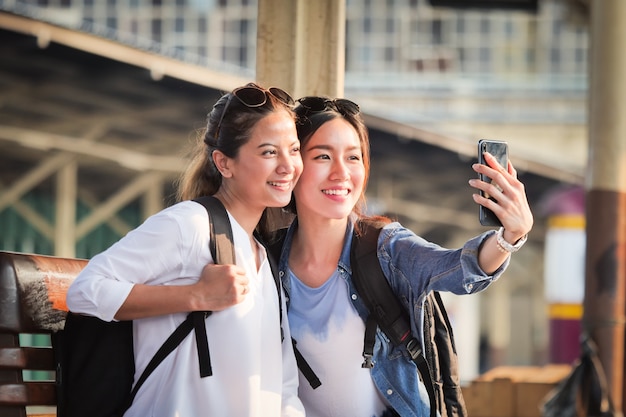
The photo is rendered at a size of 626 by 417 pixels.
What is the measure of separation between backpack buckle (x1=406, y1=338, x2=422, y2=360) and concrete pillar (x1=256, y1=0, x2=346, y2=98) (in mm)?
1547

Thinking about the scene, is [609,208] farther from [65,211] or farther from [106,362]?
[65,211]

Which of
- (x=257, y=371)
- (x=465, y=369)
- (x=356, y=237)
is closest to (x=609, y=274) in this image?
(x=356, y=237)

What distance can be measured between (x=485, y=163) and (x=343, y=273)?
0.69 m

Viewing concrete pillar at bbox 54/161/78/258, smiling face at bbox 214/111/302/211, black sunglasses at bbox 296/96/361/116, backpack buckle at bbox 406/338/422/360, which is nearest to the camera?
smiling face at bbox 214/111/302/211

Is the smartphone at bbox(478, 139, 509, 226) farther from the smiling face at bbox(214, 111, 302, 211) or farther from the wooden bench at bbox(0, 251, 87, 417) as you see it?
the wooden bench at bbox(0, 251, 87, 417)

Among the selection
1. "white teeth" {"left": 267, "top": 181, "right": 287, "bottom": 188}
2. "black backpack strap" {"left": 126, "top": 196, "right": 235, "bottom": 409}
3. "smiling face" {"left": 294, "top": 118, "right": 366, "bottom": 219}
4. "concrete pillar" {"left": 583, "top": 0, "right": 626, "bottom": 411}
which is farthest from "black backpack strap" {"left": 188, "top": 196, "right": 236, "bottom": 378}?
"concrete pillar" {"left": 583, "top": 0, "right": 626, "bottom": 411}

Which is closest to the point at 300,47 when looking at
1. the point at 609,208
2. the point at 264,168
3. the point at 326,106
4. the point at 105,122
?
the point at 326,106

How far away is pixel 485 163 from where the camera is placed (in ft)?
10.8

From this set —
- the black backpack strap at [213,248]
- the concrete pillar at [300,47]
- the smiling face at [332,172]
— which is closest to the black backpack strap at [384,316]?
the smiling face at [332,172]

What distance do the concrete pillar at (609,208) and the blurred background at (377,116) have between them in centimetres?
69

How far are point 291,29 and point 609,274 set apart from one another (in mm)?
4662

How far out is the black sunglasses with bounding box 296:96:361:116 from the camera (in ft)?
12.6

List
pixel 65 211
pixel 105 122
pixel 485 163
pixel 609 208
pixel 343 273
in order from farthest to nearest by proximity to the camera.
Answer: pixel 65 211 → pixel 105 122 → pixel 609 208 → pixel 343 273 → pixel 485 163

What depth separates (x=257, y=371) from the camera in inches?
130
